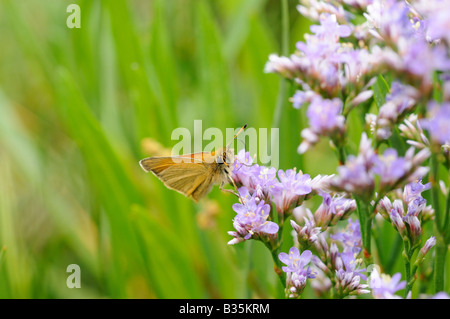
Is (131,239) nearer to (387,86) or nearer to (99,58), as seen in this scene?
(99,58)

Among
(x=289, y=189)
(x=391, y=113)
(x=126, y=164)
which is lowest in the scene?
(x=289, y=189)

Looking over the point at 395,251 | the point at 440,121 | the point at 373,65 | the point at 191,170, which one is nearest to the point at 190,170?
the point at 191,170

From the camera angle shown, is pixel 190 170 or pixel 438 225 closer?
pixel 438 225

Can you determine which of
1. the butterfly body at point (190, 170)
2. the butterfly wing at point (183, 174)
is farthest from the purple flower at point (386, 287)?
the butterfly wing at point (183, 174)

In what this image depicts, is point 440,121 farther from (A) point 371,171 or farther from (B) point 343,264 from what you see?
(B) point 343,264

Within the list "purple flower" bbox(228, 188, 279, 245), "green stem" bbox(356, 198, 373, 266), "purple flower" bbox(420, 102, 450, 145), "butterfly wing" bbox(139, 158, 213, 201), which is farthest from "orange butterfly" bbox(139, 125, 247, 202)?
"purple flower" bbox(420, 102, 450, 145)
